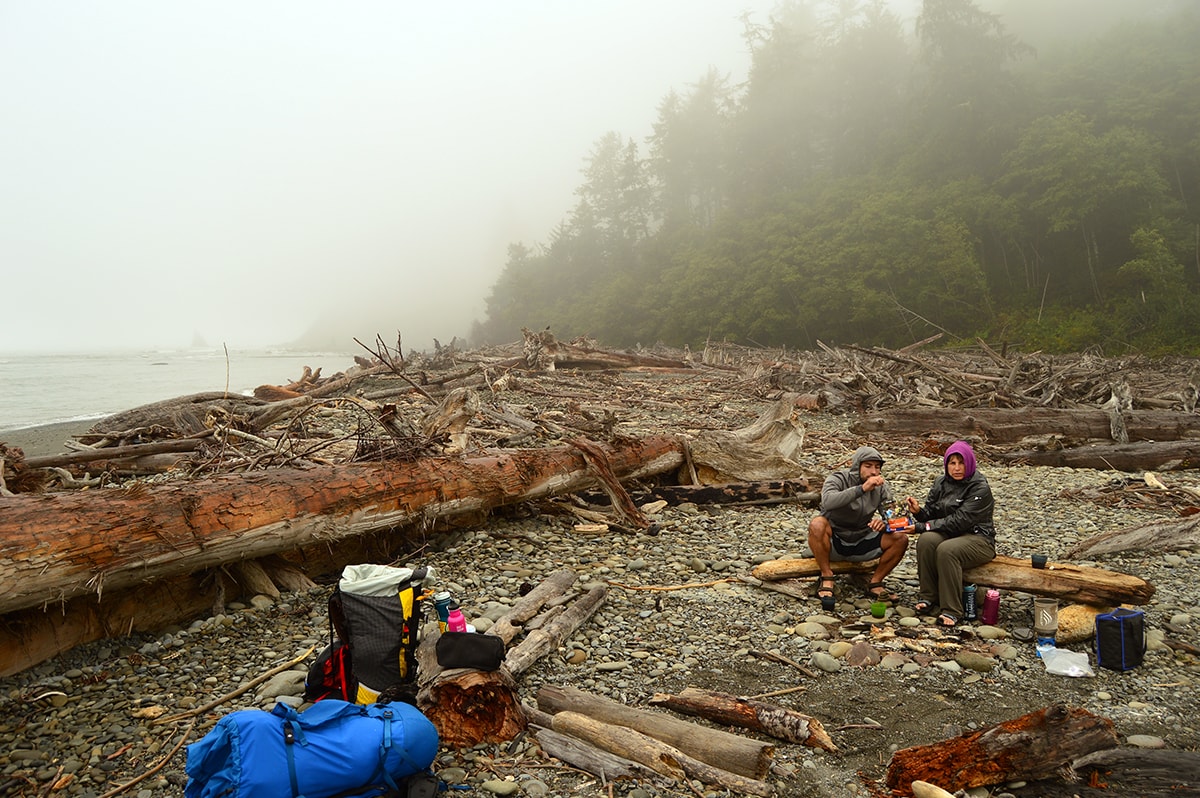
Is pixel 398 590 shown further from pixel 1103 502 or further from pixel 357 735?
pixel 1103 502

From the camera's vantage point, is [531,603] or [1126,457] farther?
[1126,457]

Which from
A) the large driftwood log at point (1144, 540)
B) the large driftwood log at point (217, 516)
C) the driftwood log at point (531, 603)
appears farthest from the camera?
the large driftwood log at point (1144, 540)

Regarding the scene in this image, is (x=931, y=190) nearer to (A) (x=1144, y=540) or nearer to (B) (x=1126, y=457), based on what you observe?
(B) (x=1126, y=457)

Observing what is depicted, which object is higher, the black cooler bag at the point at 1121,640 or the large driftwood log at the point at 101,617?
the large driftwood log at the point at 101,617

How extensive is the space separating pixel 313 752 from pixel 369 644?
2.95 ft

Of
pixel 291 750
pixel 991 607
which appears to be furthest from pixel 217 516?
pixel 991 607

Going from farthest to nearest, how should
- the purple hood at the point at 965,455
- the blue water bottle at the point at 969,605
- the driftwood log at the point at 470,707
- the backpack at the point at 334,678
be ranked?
the purple hood at the point at 965,455 → the blue water bottle at the point at 969,605 → the backpack at the point at 334,678 → the driftwood log at the point at 470,707

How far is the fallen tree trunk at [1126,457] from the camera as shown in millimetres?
10398

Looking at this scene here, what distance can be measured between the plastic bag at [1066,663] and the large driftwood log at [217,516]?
16.8ft

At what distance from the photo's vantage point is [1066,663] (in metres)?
4.57

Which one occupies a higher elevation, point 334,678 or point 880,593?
point 334,678

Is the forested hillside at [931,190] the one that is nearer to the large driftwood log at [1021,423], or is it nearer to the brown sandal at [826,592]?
the large driftwood log at [1021,423]

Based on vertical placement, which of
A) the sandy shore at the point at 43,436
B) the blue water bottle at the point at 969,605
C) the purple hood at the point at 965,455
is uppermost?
the purple hood at the point at 965,455

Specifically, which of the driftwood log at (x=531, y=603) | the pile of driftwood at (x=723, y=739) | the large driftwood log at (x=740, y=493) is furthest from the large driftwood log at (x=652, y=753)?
the large driftwood log at (x=740, y=493)
